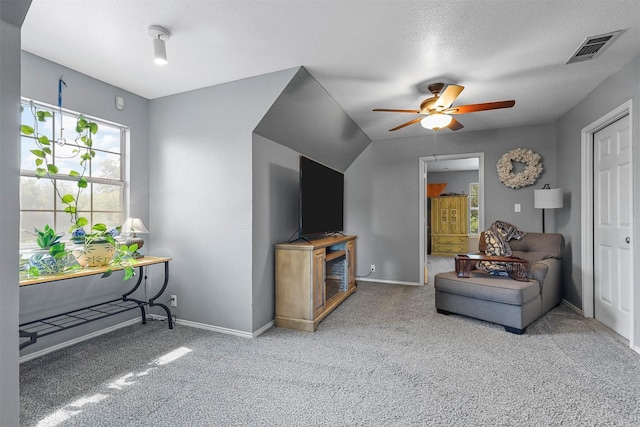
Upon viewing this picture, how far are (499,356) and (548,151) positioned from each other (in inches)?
126

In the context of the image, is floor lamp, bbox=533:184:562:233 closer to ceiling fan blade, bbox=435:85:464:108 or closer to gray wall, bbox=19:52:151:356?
ceiling fan blade, bbox=435:85:464:108

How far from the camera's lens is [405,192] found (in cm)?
490

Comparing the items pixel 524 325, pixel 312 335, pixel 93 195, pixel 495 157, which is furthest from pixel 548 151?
pixel 93 195

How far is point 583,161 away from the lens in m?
3.36

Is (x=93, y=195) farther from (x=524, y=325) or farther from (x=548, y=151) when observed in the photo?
(x=548, y=151)

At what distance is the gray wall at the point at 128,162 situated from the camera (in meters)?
2.41

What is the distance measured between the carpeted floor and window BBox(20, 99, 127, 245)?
1.14 metres

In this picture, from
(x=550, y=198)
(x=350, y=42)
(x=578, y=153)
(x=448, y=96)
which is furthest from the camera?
(x=550, y=198)

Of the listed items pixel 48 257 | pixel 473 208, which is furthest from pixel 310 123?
pixel 473 208

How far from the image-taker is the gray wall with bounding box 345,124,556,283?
430cm

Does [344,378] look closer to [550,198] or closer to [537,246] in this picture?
[537,246]

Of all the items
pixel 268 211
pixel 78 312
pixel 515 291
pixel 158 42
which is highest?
pixel 158 42

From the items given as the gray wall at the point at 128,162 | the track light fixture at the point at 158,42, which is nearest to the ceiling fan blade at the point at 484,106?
the track light fixture at the point at 158,42

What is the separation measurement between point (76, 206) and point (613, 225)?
16.6ft
